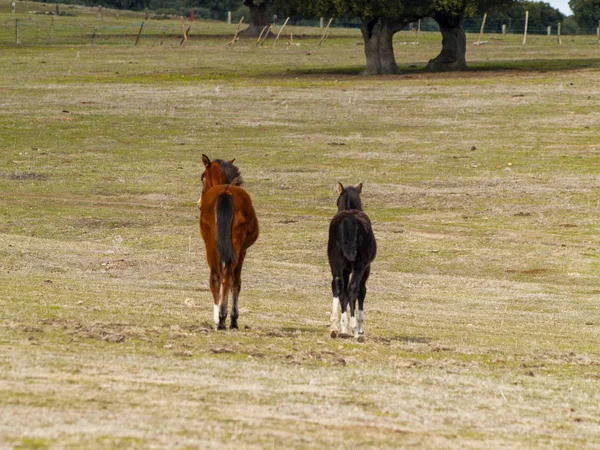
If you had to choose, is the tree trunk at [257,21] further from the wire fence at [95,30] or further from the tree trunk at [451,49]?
the tree trunk at [451,49]

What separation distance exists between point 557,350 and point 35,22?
107089 millimetres

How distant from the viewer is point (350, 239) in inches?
605

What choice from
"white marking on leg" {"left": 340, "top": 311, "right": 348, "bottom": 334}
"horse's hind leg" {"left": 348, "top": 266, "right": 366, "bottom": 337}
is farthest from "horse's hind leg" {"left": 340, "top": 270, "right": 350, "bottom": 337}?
"horse's hind leg" {"left": 348, "top": 266, "right": 366, "bottom": 337}

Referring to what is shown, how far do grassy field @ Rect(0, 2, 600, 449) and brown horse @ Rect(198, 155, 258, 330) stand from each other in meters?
0.54

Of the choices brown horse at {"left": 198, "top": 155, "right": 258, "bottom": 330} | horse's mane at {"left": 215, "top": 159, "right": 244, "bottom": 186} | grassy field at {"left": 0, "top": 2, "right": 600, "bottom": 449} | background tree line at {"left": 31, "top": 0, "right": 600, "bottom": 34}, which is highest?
background tree line at {"left": 31, "top": 0, "right": 600, "bottom": 34}

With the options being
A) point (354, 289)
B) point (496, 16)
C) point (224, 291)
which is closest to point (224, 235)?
point (224, 291)

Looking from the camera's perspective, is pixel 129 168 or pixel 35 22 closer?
pixel 129 168

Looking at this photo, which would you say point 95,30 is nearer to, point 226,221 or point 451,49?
point 451,49

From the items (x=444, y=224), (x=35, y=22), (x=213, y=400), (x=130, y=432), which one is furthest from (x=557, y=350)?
(x=35, y=22)

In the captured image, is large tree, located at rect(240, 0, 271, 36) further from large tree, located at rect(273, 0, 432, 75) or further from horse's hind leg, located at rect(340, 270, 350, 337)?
horse's hind leg, located at rect(340, 270, 350, 337)

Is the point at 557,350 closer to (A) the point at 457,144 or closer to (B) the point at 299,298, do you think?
(B) the point at 299,298

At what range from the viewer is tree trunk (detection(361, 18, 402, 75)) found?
69500 mm

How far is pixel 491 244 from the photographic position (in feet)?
101

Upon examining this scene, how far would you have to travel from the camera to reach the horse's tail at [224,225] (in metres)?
15.2
